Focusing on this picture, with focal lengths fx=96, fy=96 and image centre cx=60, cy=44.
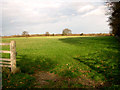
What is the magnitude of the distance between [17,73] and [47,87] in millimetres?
3189

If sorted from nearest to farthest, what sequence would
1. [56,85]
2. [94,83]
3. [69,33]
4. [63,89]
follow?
[63,89], [56,85], [94,83], [69,33]

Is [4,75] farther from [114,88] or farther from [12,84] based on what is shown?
[114,88]

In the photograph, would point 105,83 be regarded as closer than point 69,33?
Yes

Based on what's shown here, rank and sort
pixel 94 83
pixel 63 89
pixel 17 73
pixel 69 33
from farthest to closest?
pixel 69 33 < pixel 17 73 < pixel 94 83 < pixel 63 89

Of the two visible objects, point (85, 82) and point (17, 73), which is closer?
point (85, 82)

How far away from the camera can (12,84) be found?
5.93 meters

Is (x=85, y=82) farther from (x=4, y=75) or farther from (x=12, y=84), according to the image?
(x=4, y=75)

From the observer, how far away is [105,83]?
21.6ft

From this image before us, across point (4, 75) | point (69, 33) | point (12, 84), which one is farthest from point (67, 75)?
point (69, 33)

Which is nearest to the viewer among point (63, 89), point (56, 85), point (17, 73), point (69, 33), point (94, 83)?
point (63, 89)

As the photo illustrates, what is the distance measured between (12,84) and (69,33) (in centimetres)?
10799

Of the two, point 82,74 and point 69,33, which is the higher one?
point 69,33

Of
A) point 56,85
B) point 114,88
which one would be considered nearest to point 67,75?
point 56,85

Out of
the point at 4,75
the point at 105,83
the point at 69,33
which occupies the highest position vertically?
the point at 69,33
